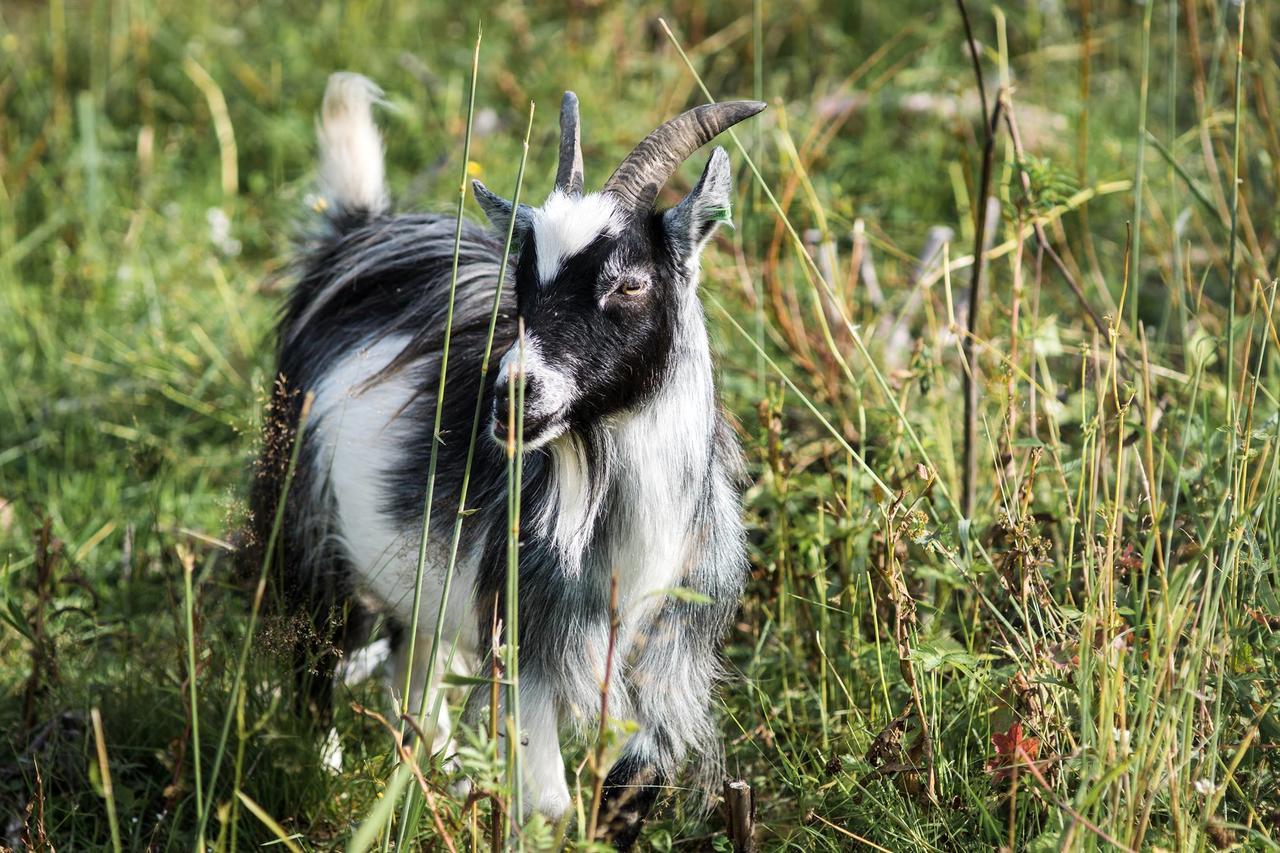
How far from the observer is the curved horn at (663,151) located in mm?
2672

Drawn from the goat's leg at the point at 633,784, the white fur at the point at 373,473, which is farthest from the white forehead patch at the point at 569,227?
the goat's leg at the point at 633,784

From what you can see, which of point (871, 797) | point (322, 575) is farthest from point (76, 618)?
point (871, 797)

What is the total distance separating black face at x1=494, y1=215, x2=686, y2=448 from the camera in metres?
2.52

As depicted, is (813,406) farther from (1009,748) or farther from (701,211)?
(1009,748)

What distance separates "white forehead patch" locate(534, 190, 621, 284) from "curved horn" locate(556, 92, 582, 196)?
116mm

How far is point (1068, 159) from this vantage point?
5277mm

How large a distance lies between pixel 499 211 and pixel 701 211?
0.51 m

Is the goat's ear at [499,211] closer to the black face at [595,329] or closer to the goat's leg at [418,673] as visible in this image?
the black face at [595,329]

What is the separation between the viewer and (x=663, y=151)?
106 inches

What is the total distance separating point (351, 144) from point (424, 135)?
2.06 metres

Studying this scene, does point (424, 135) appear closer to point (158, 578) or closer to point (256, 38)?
point (256, 38)

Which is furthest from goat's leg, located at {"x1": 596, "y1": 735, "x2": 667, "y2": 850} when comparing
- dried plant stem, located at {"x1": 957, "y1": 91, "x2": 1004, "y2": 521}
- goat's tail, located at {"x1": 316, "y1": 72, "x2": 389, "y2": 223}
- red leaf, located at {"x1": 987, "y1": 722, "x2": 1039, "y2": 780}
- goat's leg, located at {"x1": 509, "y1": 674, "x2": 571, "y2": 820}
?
goat's tail, located at {"x1": 316, "y1": 72, "x2": 389, "y2": 223}

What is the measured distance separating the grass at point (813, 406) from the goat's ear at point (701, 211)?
91 millimetres

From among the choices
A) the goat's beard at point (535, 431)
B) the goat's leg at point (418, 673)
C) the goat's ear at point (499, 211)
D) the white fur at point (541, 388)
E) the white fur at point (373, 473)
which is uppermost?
the goat's ear at point (499, 211)
